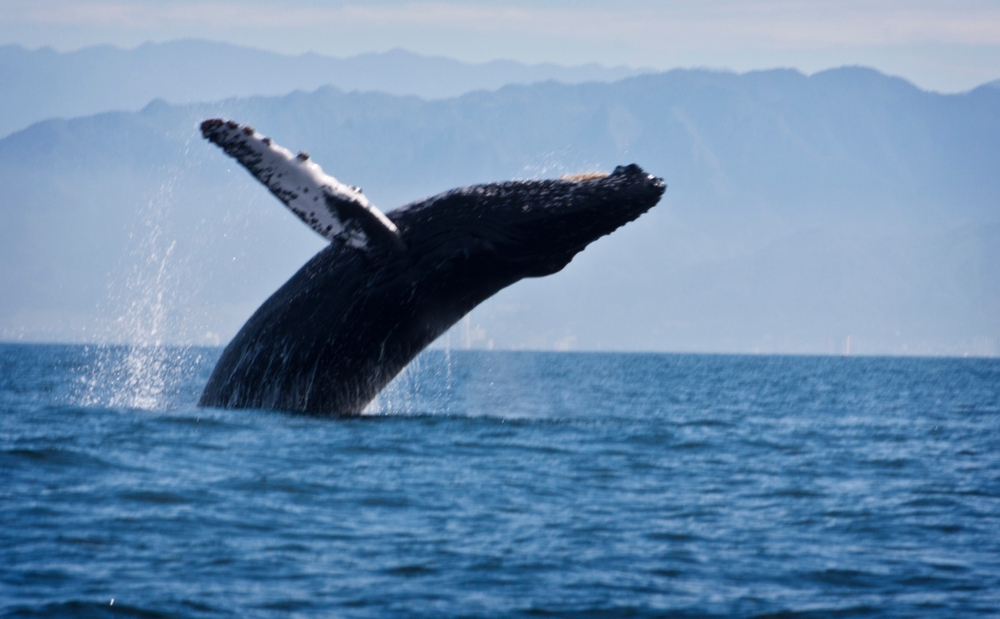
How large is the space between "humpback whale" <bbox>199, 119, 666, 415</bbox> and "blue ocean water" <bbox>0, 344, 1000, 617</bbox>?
484 millimetres

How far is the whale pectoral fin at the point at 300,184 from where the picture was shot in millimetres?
8312

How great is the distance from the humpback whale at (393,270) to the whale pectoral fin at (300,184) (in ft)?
0.04

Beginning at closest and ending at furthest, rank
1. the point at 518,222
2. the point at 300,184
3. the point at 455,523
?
the point at 455,523 < the point at 300,184 < the point at 518,222

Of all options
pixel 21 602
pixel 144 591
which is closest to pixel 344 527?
pixel 144 591

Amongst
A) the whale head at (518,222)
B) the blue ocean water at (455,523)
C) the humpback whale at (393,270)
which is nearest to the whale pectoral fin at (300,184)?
the humpback whale at (393,270)

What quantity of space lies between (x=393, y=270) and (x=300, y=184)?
1.34 m

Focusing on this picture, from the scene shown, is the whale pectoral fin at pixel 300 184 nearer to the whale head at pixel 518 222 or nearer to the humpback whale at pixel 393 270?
the humpback whale at pixel 393 270

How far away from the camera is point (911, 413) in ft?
75.9

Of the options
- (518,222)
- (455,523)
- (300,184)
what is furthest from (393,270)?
(455,523)

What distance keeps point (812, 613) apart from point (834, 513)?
2.96 m

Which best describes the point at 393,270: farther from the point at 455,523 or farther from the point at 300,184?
the point at 455,523

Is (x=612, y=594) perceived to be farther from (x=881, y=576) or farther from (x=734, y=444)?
(x=734, y=444)

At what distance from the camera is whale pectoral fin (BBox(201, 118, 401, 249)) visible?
831 centimetres

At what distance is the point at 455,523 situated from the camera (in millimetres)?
6977
